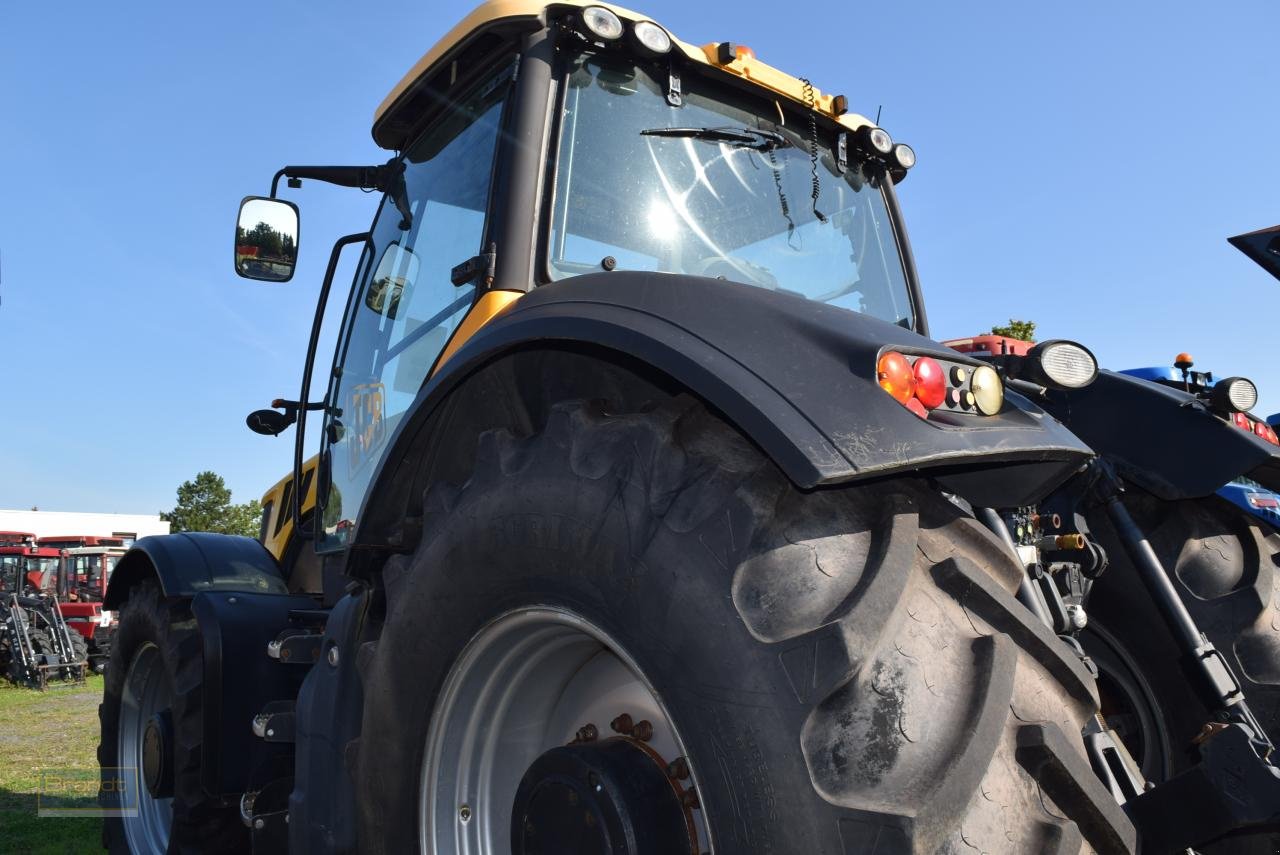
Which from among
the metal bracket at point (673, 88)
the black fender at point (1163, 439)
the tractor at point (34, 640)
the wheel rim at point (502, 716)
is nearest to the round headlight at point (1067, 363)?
the black fender at point (1163, 439)

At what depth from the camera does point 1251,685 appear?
254cm

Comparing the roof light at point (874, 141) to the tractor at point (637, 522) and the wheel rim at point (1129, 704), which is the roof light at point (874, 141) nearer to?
the tractor at point (637, 522)

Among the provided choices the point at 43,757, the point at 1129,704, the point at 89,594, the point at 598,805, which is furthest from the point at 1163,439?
the point at 89,594

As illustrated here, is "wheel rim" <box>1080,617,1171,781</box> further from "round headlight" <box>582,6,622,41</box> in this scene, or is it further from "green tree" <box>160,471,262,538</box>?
"green tree" <box>160,471,262,538</box>

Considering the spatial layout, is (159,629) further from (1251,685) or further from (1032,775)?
(1251,685)

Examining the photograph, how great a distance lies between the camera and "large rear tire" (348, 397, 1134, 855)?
130 centimetres

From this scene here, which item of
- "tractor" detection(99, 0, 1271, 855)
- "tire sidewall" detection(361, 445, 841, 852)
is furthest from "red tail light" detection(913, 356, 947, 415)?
"tire sidewall" detection(361, 445, 841, 852)

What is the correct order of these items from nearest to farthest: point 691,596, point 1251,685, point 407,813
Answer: point 691,596, point 407,813, point 1251,685

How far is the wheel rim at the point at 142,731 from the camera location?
3.87 metres

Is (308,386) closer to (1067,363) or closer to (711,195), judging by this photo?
(711,195)

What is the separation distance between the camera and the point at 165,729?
3.34 metres

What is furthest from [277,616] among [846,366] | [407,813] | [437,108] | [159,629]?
[846,366]

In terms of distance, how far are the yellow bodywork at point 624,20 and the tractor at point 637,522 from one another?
14mm

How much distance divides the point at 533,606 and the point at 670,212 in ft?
4.40
